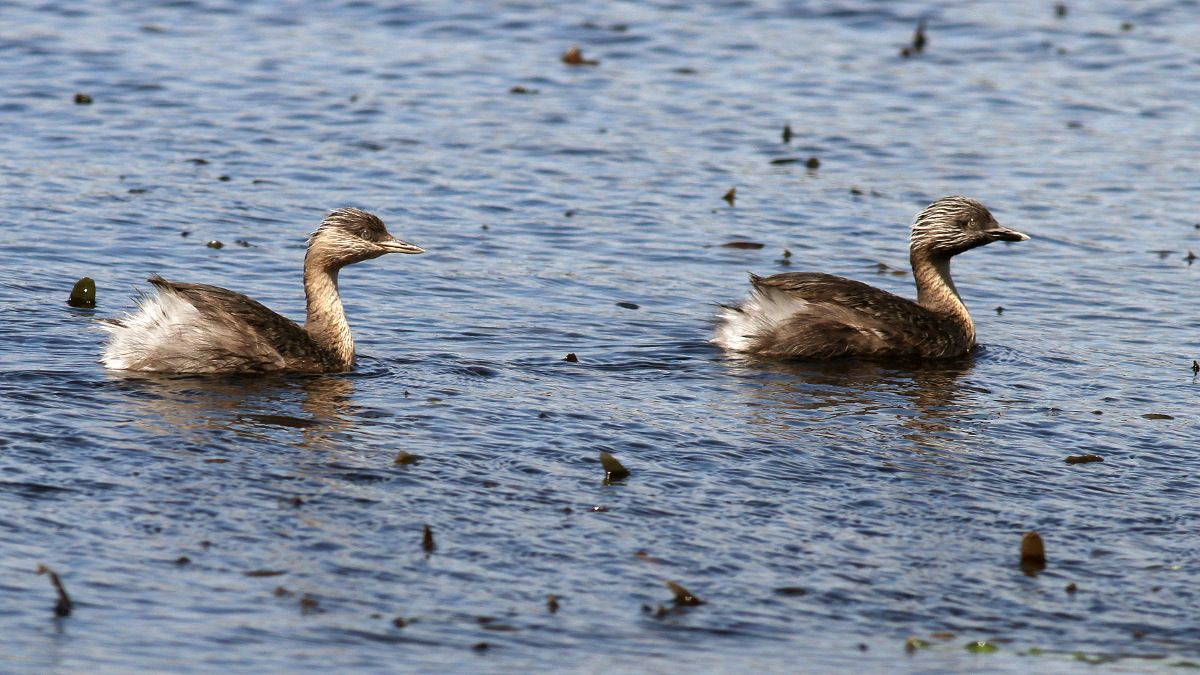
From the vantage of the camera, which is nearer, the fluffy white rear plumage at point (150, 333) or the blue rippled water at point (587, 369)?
the blue rippled water at point (587, 369)

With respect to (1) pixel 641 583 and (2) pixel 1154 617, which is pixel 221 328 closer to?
(1) pixel 641 583

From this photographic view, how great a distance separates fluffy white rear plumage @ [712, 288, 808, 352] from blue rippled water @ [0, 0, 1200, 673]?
415 mm

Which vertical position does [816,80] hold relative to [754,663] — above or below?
above

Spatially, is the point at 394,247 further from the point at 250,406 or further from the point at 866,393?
the point at 866,393

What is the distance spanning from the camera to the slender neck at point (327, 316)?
39.4 ft

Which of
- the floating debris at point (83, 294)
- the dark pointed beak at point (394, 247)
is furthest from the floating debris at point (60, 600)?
the floating debris at point (83, 294)

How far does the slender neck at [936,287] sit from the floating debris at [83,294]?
21.8 ft

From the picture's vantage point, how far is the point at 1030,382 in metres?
12.5

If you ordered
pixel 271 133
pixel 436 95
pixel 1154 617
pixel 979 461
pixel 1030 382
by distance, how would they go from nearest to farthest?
pixel 1154 617, pixel 979 461, pixel 1030 382, pixel 271 133, pixel 436 95

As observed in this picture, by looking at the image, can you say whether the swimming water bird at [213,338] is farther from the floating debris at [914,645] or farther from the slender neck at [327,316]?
the floating debris at [914,645]

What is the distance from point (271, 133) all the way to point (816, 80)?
7908 millimetres

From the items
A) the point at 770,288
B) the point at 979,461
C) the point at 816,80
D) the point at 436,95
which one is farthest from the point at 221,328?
the point at 816,80

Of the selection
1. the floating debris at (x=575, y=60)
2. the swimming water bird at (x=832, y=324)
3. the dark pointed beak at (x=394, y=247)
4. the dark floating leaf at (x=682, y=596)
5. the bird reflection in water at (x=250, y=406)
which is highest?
the floating debris at (x=575, y=60)

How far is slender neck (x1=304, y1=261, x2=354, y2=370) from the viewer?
1202cm
